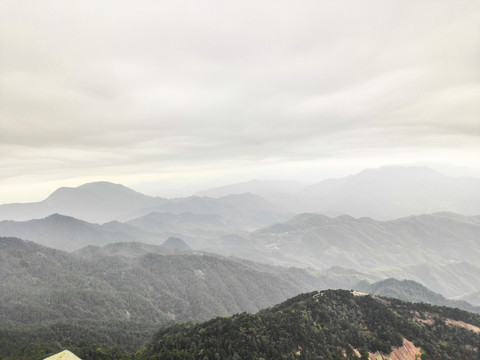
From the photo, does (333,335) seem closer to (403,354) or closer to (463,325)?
(403,354)

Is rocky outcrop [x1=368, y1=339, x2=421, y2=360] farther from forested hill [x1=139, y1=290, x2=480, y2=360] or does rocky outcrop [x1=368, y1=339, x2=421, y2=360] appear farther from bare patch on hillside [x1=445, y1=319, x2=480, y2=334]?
bare patch on hillside [x1=445, y1=319, x2=480, y2=334]

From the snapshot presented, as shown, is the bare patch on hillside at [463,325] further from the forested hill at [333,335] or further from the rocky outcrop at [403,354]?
the rocky outcrop at [403,354]

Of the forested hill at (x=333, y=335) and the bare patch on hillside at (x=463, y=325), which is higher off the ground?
the forested hill at (x=333, y=335)

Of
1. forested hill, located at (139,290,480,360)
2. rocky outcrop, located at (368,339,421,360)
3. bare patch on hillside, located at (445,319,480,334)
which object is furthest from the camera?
bare patch on hillside, located at (445,319,480,334)

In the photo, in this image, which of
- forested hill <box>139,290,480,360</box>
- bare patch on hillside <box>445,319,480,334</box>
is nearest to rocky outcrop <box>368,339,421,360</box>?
forested hill <box>139,290,480,360</box>

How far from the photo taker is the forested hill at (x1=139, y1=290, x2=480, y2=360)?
391 feet

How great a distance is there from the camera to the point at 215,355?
111000 millimetres

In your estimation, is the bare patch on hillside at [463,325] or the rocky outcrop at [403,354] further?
the bare patch on hillside at [463,325]

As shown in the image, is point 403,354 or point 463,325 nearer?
point 403,354

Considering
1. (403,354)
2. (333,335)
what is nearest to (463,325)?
(403,354)

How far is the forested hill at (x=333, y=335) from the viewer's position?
119 metres

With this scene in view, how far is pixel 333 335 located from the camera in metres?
132

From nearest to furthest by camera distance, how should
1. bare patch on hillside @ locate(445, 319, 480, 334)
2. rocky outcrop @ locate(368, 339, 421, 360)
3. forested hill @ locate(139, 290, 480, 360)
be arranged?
1. forested hill @ locate(139, 290, 480, 360)
2. rocky outcrop @ locate(368, 339, 421, 360)
3. bare patch on hillside @ locate(445, 319, 480, 334)

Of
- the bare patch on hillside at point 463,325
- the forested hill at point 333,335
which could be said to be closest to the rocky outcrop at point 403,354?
the forested hill at point 333,335
